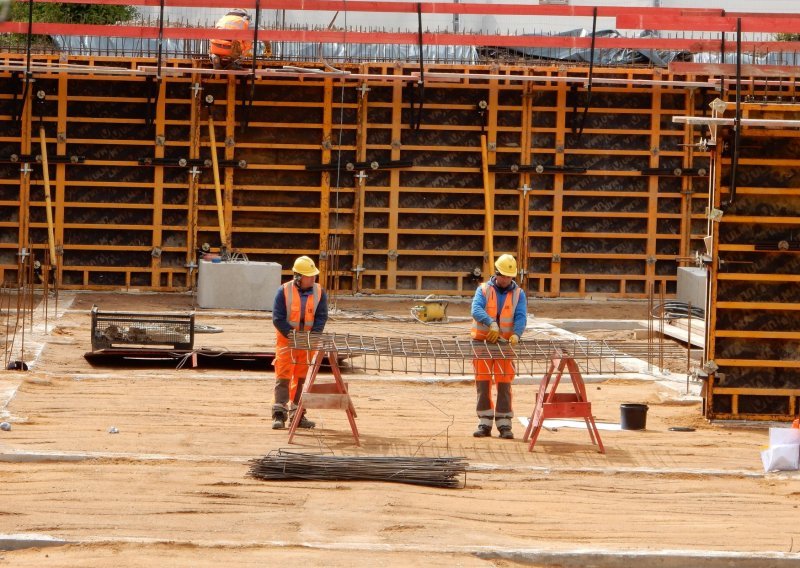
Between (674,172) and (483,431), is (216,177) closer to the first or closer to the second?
(674,172)

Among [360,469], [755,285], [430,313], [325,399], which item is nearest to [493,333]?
[325,399]

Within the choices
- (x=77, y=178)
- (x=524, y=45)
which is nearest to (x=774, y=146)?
(x=524, y=45)

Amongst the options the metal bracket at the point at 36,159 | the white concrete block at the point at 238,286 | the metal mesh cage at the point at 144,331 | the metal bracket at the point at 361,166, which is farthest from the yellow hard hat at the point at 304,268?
the metal bracket at the point at 36,159

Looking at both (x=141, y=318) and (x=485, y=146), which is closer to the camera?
(x=141, y=318)

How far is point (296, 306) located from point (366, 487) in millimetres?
2967

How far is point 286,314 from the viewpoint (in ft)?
41.3

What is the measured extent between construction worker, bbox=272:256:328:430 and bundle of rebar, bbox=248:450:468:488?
6.24 ft

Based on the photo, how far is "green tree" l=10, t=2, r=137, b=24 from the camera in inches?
1276

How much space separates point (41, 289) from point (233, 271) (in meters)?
4.22

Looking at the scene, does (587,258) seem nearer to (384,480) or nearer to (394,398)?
(394,398)

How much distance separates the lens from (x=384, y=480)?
33.9ft

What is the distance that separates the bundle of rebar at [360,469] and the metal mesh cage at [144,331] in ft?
21.7

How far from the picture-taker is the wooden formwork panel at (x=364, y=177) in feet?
81.7

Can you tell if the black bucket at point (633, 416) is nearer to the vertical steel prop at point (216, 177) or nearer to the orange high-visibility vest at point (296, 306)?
the orange high-visibility vest at point (296, 306)
